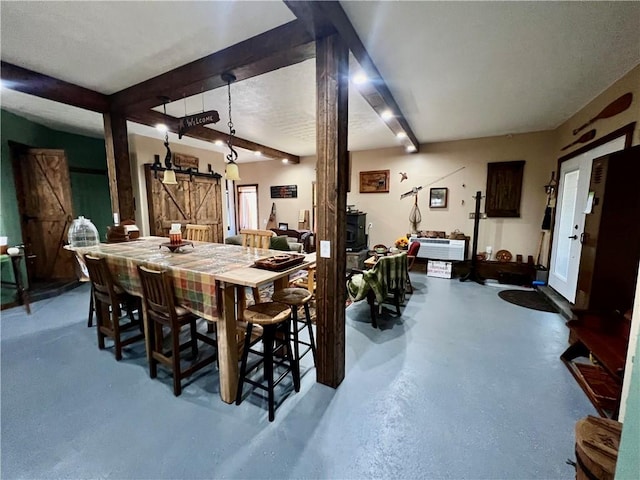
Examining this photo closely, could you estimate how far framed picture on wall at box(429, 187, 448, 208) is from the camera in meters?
5.50

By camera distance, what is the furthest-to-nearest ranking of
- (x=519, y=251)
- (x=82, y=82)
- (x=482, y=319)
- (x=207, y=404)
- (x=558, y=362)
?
(x=519, y=251)
(x=482, y=319)
(x=82, y=82)
(x=558, y=362)
(x=207, y=404)

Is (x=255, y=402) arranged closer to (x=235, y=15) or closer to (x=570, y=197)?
(x=235, y=15)

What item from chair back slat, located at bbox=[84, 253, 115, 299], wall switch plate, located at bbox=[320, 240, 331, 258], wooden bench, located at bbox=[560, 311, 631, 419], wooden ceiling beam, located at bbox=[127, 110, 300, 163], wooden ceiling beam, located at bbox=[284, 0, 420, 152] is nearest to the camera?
wooden ceiling beam, located at bbox=[284, 0, 420, 152]

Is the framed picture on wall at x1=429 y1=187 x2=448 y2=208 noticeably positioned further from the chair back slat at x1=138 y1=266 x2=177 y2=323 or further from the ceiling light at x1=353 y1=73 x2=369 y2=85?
the chair back slat at x1=138 y1=266 x2=177 y2=323

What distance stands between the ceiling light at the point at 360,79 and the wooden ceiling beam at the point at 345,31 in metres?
0.04

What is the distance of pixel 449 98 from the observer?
330 centimetres

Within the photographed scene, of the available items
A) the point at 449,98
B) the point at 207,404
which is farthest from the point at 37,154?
the point at 449,98

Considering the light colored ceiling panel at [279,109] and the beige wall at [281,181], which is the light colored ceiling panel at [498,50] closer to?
the light colored ceiling panel at [279,109]

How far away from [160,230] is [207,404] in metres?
4.28

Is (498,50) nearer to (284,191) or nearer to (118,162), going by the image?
(118,162)

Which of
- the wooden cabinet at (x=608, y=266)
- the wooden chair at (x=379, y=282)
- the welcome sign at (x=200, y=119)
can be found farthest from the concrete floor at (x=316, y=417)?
the welcome sign at (x=200, y=119)

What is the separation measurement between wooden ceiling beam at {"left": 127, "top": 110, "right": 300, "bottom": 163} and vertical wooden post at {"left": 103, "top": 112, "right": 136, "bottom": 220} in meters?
0.20

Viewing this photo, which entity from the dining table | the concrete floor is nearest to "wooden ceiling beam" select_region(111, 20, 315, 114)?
the dining table

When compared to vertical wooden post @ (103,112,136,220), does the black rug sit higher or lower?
lower
